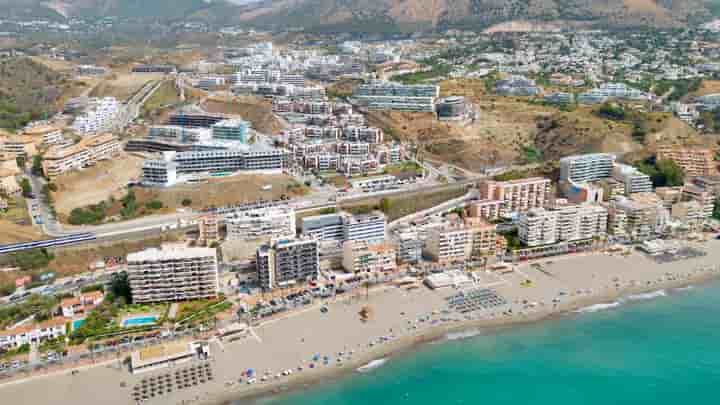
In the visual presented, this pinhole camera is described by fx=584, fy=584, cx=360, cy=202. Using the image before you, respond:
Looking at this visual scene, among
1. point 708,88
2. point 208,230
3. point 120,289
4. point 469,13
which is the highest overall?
point 469,13

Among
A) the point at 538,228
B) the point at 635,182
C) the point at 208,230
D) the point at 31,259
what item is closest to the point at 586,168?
the point at 635,182

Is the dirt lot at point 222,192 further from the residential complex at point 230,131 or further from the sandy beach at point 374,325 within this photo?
the sandy beach at point 374,325

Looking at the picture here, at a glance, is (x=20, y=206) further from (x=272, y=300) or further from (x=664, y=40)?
(x=664, y=40)

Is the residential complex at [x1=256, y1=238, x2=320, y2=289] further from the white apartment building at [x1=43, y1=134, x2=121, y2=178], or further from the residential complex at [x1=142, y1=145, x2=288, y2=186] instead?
the white apartment building at [x1=43, y1=134, x2=121, y2=178]

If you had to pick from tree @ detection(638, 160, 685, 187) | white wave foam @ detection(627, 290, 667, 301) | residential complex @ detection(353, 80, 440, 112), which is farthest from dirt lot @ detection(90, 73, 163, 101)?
white wave foam @ detection(627, 290, 667, 301)

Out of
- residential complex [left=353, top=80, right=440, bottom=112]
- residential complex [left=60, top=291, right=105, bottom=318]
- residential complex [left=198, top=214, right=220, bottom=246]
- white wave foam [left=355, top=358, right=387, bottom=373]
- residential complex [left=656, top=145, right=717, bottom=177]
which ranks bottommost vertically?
white wave foam [left=355, top=358, right=387, bottom=373]

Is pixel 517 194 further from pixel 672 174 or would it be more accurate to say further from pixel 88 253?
pixel 88 253
